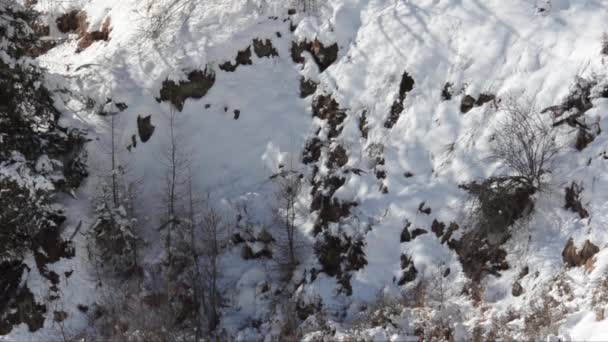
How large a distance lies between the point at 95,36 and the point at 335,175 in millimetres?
10854

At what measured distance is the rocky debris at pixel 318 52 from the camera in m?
17.9

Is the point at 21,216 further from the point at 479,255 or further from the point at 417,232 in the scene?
the point at 479,255

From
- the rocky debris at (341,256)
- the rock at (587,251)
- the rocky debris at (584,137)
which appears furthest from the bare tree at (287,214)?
the rocky debris at (584,137)

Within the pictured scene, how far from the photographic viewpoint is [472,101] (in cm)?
1474

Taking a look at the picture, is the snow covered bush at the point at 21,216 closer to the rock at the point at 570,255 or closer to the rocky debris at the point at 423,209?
the rocky debris at the point at 423,209

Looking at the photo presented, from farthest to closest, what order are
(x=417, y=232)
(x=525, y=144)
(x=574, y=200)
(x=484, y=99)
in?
(x=484, y=99)
(x=417, y=232)
(x=525, y=144)
(x=574, y=200)

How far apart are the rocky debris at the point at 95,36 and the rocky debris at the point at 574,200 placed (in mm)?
15608

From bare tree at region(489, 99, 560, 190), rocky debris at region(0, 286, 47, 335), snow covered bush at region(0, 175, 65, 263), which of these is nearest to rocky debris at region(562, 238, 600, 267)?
bare tree at region(489, 99, 560, 190)

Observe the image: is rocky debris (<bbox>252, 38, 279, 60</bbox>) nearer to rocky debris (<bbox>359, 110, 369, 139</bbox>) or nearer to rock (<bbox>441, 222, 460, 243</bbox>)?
rocky debris (<bbox>359, 110, 369, 139</bbox>)

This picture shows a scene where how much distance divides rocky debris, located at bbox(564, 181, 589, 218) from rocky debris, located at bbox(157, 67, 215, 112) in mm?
10497

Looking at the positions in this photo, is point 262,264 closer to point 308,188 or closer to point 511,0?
point 308,188

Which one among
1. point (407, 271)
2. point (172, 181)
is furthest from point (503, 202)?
point (172, 181)

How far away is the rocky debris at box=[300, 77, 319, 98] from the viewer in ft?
58.7

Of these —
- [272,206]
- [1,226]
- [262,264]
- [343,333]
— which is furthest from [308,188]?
[1,226]
